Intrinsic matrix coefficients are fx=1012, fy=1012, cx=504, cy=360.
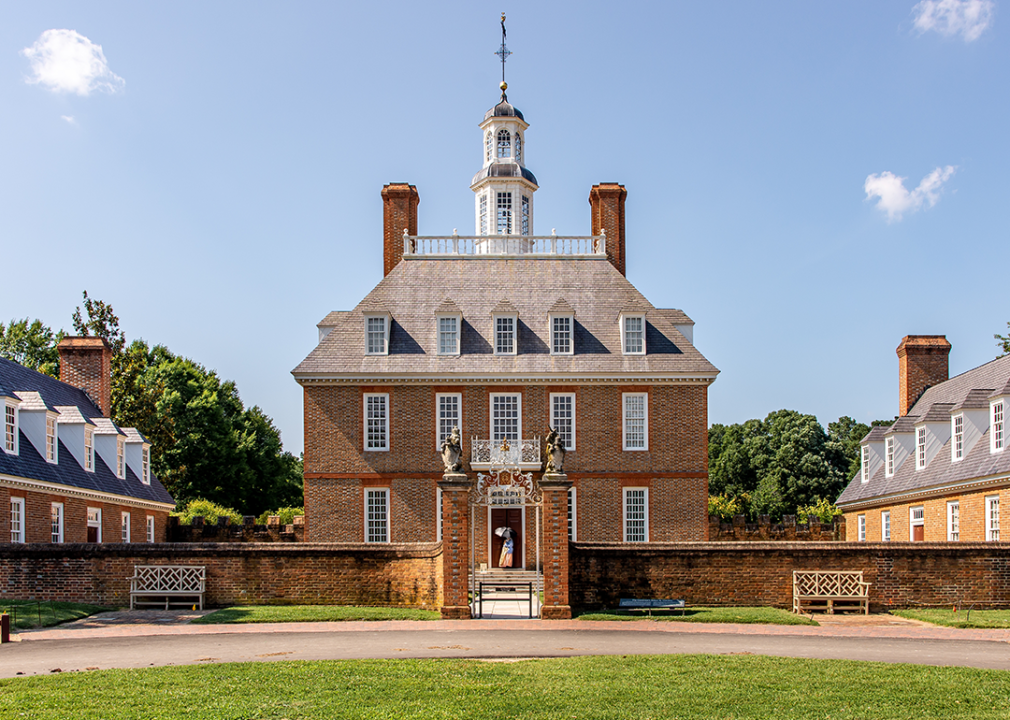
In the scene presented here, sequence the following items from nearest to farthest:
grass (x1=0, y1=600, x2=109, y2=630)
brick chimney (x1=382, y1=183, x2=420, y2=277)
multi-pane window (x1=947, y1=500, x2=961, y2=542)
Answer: grass (x1=0, y1=600, x2=109, y2=630) < multi-pane window (x1=947, y1=500, x2=961, y2=542) < brick chimney (x1=382, y1=183, x2=420, y2=277)

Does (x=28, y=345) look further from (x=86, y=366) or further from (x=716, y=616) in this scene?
(x=716, y=616)

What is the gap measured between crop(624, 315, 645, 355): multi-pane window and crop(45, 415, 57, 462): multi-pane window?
1750 cm

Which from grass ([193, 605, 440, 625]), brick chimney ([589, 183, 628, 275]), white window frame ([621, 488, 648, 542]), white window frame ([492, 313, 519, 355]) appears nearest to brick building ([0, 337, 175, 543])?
grass ([193, 605, 440, 625])

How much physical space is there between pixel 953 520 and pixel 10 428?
26608 millimetres

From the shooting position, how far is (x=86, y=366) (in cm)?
3781

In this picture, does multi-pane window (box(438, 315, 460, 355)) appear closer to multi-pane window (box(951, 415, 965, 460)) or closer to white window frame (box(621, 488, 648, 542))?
white window frame (box(621, 488, 648, 542))

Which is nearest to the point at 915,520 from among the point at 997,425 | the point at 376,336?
the point at 997,425

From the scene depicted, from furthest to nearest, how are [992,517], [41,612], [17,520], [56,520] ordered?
[56,520], [992,517], [17,520], [41,612]

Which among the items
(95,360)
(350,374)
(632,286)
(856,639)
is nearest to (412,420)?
(350,374)

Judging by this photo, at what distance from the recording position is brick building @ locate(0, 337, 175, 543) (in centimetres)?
2664

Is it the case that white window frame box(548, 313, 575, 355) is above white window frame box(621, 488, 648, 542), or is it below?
above

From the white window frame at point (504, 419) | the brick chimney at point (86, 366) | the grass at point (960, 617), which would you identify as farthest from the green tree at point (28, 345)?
the grass at point (960, 617)

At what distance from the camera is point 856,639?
17891 mm

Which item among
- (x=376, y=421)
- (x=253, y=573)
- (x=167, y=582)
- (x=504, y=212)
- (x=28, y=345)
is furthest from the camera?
(x=28, y=345)
